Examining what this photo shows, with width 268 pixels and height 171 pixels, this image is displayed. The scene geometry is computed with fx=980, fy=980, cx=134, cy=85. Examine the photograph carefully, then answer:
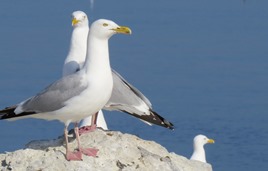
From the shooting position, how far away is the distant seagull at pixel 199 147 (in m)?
9.39

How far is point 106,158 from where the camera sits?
4.92 metres

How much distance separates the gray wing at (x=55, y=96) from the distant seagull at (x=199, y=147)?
4074mm

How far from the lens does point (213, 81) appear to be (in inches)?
458

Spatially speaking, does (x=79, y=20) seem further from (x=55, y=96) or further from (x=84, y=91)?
(x=84, y=91)

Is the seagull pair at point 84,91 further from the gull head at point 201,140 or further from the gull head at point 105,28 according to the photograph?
the gull head at point 201,140

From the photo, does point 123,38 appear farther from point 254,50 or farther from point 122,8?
point 254,50

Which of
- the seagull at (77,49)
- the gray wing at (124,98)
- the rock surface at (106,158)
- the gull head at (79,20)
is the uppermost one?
the gull head at (79,20)

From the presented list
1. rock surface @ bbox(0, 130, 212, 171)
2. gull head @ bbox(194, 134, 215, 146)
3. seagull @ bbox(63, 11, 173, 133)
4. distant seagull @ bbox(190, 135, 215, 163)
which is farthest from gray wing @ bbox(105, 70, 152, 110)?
gull head @ bbox(194, 134, 215, 146)

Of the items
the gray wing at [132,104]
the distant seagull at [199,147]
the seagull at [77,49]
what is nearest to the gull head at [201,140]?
the distant seagull at [199,147]

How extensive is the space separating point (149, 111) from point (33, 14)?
9287mm

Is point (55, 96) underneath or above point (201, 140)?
underneath

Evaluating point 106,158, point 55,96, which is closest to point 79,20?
point 55,96

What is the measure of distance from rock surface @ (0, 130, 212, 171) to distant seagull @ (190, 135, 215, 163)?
4.11 m

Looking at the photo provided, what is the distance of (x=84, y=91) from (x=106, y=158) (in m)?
0.41
